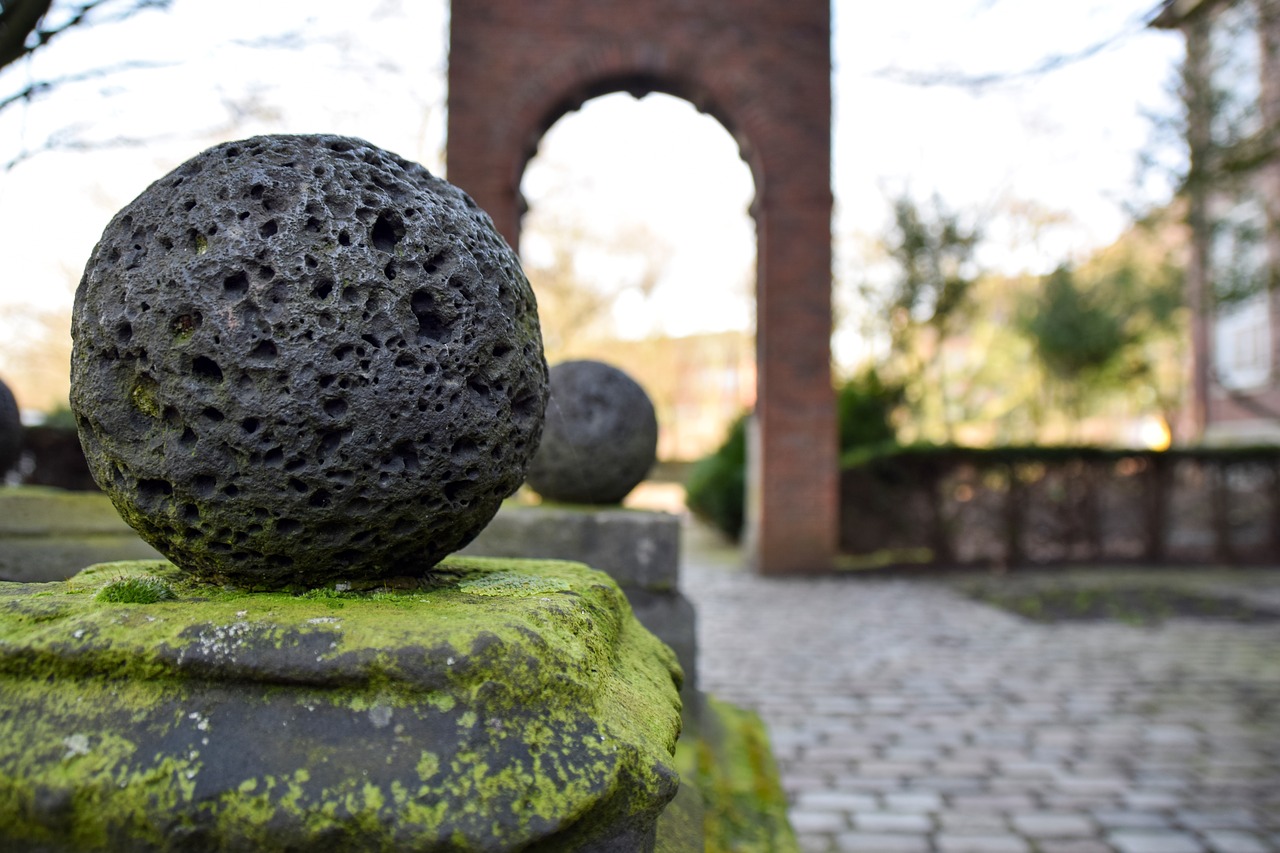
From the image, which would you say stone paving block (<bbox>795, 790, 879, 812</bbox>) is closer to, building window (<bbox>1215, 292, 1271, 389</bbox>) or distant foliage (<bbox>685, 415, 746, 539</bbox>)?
distant foliage (<bbox>685, 415, 746, 539</bbox>)

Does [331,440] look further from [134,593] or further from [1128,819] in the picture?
[1128,819]

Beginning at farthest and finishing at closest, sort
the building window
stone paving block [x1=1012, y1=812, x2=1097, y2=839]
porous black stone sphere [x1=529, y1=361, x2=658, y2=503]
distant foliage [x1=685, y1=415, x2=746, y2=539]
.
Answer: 1. the building window
2. distant foliage [x1=685, y1=415, x2=746, y2=539]
3. porous black stone sphere [x1=529, y1=361, x2=658, y2=503]
4. stone paving block [x1=1012, y1=812, x2=1097, y2=839]

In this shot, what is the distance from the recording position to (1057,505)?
11.6 m

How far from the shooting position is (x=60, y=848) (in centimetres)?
130

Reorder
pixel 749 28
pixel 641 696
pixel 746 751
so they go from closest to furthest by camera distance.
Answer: pixel 641 696 → pixel 746 751 → pixel 749 28

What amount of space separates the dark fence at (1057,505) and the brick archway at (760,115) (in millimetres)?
1064

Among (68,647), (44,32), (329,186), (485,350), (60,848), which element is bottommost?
(60,848)

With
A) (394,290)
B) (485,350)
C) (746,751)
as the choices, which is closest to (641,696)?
(485,350)

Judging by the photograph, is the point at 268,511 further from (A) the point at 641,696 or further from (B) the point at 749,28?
(B) the point at 749,28

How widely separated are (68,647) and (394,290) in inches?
33.5

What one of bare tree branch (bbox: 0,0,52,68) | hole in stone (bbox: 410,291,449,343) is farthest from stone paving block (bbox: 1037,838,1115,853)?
bare tree branch (bbox: 0,0,52,68)

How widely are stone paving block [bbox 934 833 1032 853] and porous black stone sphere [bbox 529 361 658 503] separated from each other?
233 centimetres

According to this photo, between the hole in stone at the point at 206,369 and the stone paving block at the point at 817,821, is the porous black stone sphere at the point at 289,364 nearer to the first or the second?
the hole in stone at the point at 206,369

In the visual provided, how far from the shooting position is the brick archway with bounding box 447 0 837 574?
10.4 m
